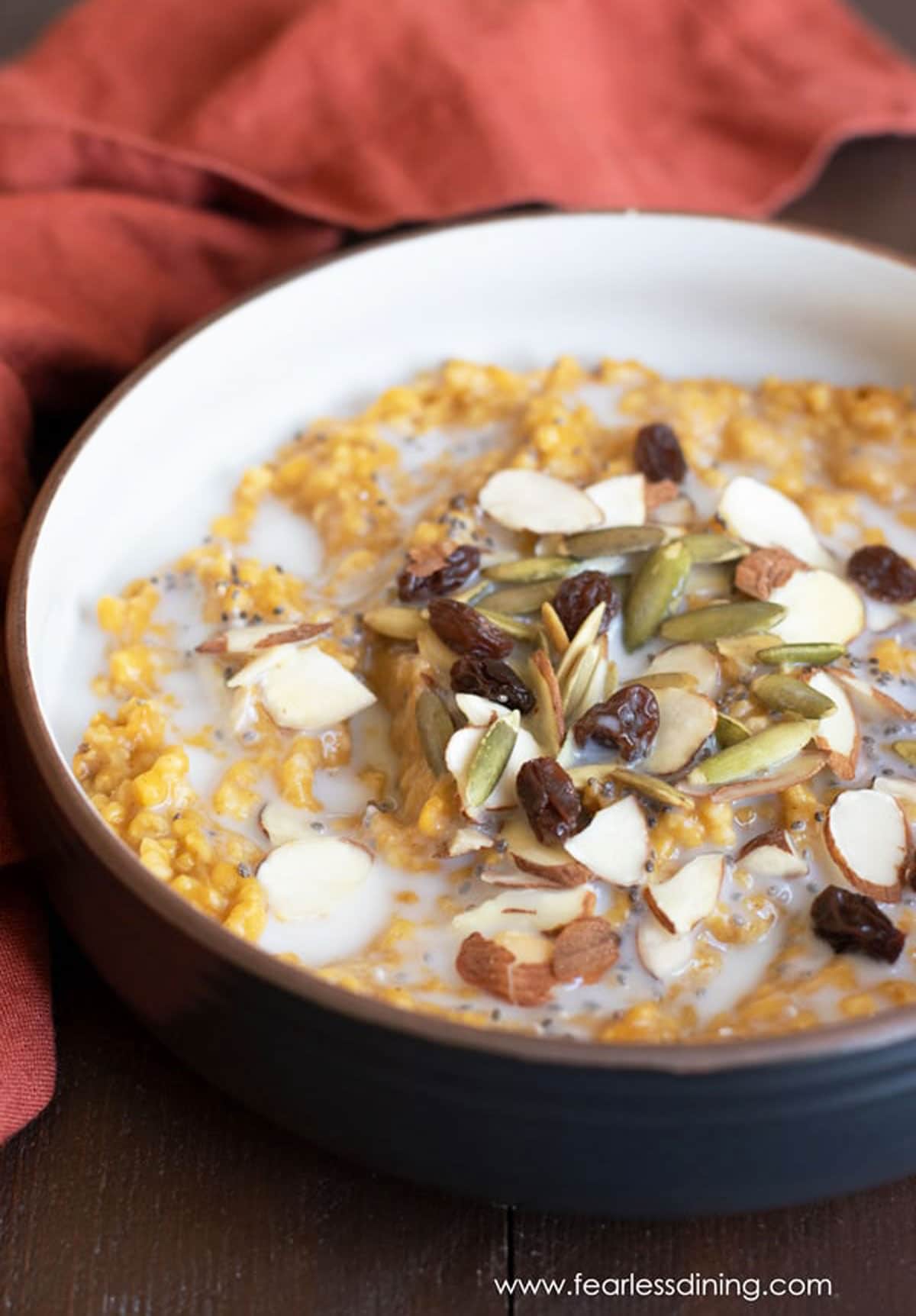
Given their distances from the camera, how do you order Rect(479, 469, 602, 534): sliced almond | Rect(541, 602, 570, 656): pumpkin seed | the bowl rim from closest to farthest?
1. the bowl rim
2. Rect(541, 602, 570, 656): pumpkin seed
3. Rect(479, 469, 602, 534): sliced almond

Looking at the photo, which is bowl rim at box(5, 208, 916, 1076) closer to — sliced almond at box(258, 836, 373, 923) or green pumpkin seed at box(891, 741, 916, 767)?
sliced almond at box(258, 836, 373, 923)

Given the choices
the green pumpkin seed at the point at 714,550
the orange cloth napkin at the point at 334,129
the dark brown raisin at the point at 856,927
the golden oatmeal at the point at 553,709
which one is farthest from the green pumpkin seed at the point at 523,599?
the orange cloth napkin at the point at 334,129

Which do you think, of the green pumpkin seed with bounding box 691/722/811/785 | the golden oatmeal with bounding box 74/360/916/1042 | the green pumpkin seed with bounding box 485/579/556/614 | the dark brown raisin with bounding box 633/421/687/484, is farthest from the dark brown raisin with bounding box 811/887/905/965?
the dark brown raisin with bounding box 633/421/687/484

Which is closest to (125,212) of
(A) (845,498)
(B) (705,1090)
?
(A) (845,498)

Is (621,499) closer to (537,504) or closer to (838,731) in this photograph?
(537,504)

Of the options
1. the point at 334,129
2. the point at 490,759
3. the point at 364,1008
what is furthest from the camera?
the point at 334,129

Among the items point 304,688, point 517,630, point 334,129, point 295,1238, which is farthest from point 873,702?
point 334,129

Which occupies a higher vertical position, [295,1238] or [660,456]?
[660,456]

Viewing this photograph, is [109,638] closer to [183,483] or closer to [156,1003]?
[183,483]
